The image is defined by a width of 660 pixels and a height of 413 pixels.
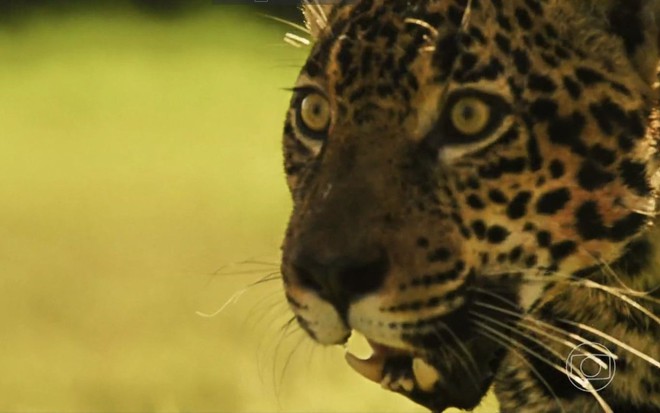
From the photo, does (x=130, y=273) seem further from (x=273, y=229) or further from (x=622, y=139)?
(x=622, y=139)

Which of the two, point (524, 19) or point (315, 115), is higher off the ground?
point (524, 19)

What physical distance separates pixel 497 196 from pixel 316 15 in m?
0.60

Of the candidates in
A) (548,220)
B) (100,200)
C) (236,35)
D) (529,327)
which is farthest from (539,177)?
(236,35)

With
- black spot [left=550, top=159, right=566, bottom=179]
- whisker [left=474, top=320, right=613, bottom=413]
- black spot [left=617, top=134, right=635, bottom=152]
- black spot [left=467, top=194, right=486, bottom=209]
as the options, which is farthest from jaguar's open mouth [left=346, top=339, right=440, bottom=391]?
black spot [left=617, top=134, right=635, bottom=152]

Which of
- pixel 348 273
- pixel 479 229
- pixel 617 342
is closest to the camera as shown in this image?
pixel 348 273

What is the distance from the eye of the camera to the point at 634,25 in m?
2.41

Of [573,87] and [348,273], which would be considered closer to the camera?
[348,273]

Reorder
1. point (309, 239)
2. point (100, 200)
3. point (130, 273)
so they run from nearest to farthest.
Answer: point (309, 239) < point (130, 273) < point (100, 200)

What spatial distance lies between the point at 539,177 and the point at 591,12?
33 cm

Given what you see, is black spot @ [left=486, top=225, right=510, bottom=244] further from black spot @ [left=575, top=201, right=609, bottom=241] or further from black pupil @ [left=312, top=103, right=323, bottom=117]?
black pupil @ [left=312, top=103, right=323, bottom=117]

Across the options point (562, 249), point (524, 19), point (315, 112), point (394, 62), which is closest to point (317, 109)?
point (315, 112)

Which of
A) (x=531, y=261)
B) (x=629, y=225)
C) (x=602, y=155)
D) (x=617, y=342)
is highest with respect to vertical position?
(x=602, y=155)

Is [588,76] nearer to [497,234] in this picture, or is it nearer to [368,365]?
[497,234]

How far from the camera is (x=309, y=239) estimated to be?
2.29 metres
